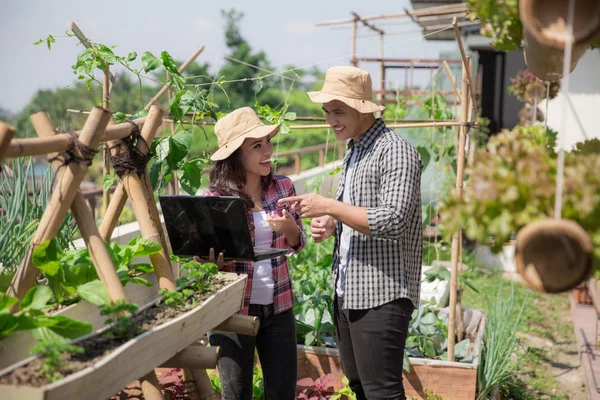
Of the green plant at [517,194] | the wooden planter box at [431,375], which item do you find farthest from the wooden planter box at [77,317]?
the wooden planter box at [431,375]

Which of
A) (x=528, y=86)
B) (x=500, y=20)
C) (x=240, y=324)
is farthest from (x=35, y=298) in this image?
(x=528, y=86)

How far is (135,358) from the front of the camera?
1.40 meters

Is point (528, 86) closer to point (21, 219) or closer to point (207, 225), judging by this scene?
point (207, 225)

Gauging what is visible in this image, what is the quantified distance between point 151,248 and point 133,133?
1.19ft

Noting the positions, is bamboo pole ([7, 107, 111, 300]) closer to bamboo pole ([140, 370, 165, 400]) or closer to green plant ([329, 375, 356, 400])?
bamboo pole ([140, 370, 165, 400])

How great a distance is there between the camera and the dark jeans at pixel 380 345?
2061 mm

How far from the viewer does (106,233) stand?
6.51ft

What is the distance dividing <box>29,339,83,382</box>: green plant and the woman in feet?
3.17

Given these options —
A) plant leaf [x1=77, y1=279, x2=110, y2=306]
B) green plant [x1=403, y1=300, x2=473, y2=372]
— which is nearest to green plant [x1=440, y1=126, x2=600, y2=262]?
plant leaf [x1=77, y1=279, x2=110, y2=306]

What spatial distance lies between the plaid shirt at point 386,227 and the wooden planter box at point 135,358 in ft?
1.47

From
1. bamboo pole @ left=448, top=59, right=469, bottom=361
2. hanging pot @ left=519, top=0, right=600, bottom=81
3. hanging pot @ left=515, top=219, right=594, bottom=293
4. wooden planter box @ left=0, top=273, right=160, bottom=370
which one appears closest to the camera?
hanging pot @ left=515, top=219, right=594, bottom=293

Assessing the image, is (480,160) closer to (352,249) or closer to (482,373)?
(352,249)

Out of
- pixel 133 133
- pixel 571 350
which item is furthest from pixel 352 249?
pixel 571 350

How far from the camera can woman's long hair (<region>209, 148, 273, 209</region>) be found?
7.43 feet
